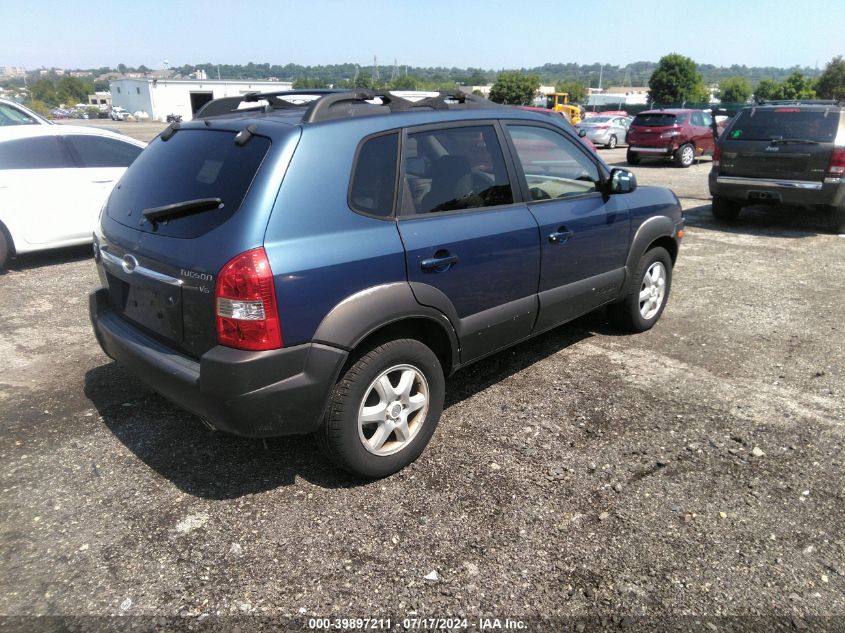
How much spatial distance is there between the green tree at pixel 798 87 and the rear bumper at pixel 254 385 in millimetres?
67114

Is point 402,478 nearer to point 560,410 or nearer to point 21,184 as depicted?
point 560,410

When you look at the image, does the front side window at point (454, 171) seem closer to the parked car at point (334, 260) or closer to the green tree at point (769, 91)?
the parked car at point (334, 260)

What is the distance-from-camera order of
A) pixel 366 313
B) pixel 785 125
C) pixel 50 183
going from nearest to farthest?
pixel 366 313 < pixel 50 183 < pixel 785 125

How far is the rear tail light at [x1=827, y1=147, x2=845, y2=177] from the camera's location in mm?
8242

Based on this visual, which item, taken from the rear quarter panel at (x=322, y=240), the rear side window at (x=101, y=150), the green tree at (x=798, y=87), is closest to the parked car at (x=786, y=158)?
the rear quarter panel at (x=322, y=240)

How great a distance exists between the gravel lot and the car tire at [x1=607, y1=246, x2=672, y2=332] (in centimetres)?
32

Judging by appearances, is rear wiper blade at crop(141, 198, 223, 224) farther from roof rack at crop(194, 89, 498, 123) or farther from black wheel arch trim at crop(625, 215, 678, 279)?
black wheel arch trim at crop(625, 215, 678, 279)

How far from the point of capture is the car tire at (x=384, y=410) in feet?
9.41

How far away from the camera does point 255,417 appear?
265 centimetres

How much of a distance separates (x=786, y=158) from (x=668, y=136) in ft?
32.7

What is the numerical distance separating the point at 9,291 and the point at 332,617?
18.4ft

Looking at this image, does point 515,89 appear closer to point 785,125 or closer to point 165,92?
point 785,125

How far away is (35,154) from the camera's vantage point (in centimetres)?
690

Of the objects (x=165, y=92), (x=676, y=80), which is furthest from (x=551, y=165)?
(x=165, y=92)
